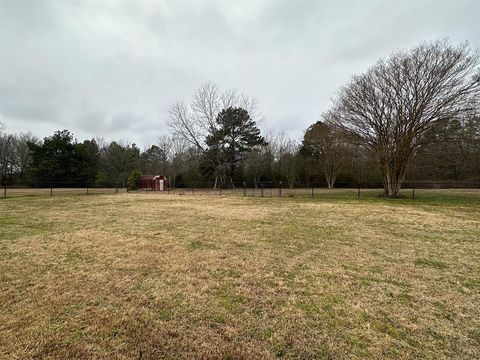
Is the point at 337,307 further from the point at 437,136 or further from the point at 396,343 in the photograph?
the point at 437,136

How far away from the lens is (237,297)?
10.4 ft

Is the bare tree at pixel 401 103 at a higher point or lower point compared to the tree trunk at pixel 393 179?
higher

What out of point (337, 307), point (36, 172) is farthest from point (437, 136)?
point (36, 172)

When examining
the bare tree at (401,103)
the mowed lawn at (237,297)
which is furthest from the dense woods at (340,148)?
the mowed lawn at (237,297)

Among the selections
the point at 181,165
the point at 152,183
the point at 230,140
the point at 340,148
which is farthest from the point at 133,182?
the point at 340,148

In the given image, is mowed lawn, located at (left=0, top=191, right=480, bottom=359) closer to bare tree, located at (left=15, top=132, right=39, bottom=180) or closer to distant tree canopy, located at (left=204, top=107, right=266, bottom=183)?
distant tree canopy, located at (left=204, top=107, right=266, bottom=183)

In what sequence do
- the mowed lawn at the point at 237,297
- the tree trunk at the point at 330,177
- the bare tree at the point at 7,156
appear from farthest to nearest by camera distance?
the bare tree at the point at 7,156 → the tree trunk at the point at 330,177 → the mowed lawn at the point at 237,297

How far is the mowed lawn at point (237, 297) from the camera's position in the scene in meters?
2.26

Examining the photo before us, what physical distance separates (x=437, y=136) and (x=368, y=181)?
2196cm

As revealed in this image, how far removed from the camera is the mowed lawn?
226 cm

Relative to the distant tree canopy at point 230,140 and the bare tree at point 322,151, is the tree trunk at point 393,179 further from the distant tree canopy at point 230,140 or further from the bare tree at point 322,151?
the distant tree canopy at point 230,140

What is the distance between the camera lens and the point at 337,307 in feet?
9.66

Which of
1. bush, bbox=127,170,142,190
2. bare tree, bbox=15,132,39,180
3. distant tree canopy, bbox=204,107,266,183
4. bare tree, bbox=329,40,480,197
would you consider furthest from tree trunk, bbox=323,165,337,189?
bare tree, bbox=15,132,39,180

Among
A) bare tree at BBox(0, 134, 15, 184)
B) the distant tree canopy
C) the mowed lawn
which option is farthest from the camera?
bare tree at BBox(0, 134, 15, 184)
